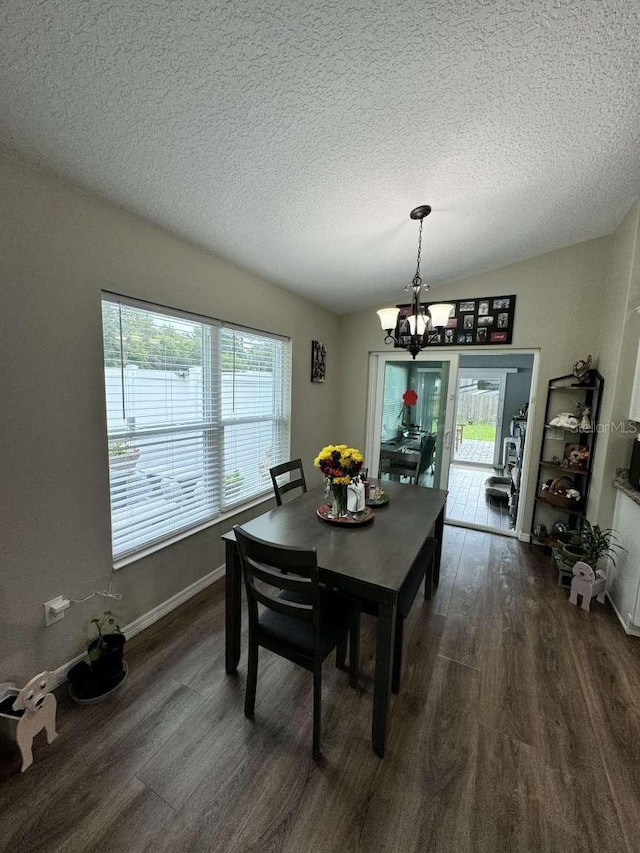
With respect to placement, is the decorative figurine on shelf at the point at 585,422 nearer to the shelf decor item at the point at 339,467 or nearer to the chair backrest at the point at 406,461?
the chair backrest at the point at 406,461

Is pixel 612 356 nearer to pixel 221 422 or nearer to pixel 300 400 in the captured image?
pixel 300 400

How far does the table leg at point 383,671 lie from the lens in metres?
1.31

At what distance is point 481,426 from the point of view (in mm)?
7129

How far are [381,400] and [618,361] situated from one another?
223cm

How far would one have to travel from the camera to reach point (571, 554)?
2617mm

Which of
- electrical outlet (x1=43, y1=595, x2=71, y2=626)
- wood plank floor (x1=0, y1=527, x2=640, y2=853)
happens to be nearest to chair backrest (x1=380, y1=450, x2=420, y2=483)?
wood plank floor (x1=0, y1=527, x2=640, y2=853)

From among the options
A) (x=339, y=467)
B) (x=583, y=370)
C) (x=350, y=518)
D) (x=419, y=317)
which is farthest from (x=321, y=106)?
(x=583, y=370)

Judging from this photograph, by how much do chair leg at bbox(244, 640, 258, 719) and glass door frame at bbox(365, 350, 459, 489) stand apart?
2.90 metres

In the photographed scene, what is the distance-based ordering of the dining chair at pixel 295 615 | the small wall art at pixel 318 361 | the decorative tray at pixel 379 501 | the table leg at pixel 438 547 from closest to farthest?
the dining chair at pixel 295 615 → the decorative tray at pixel 379 501 → the table leg at pixel 438 547 → the small wall art at pixel 318 361

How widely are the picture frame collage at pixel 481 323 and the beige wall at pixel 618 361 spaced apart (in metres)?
0.77

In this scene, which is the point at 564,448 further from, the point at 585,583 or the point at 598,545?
the point at 585,583

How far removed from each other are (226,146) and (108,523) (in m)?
1.93

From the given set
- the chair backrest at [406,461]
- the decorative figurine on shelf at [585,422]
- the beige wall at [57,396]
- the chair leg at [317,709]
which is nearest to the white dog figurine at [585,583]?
the decorative figurine on shelf at [585,422]

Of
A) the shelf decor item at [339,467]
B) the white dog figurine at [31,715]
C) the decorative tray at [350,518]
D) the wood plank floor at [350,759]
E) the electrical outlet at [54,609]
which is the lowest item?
the wood plank floor at [350,759]
